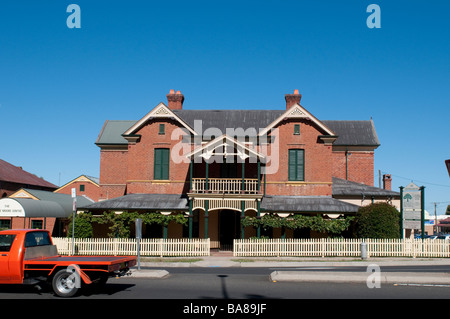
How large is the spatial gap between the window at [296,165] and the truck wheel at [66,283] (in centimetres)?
2055

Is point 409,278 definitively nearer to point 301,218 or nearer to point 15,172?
point 301,218

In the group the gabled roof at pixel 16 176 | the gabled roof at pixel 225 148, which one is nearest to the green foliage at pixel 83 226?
the gabled roof at pixel 225 148

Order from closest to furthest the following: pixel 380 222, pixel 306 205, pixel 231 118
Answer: pixel 380 222 → pixel 306 205 → pixel 231 118

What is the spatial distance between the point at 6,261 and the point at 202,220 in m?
19.2

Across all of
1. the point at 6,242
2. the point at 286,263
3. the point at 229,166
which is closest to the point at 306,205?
the point at 229,166

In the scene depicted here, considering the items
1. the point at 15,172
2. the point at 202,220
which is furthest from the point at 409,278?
the point at 15,172

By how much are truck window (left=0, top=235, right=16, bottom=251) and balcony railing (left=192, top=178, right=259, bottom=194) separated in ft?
53.3

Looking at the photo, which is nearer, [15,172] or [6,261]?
[6,261]

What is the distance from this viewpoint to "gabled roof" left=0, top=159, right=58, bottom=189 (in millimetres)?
46831

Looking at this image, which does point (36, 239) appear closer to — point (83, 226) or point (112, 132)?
point (83, 226)

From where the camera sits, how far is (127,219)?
2802 cm

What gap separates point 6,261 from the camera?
1191cm

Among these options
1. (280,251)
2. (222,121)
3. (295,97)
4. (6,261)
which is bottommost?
(280,251)

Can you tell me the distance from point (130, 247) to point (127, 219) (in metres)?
2.55
